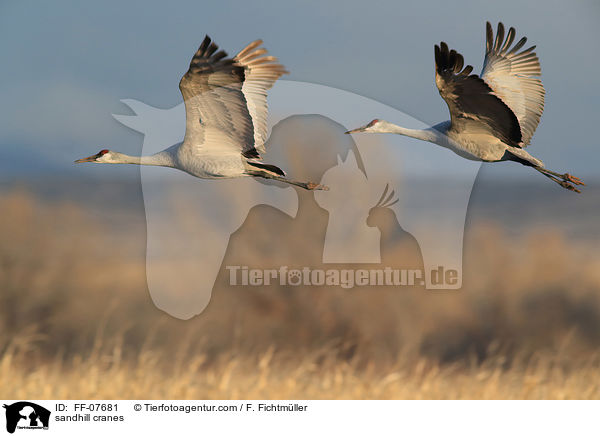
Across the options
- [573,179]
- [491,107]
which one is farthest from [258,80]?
[573,179]

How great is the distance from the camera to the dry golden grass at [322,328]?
6453 mm

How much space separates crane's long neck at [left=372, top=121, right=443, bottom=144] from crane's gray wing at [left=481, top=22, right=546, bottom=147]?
0.96m

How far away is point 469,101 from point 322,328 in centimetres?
601

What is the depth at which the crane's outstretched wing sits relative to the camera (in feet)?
20.8

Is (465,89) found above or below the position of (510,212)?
above

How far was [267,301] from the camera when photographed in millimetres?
12227

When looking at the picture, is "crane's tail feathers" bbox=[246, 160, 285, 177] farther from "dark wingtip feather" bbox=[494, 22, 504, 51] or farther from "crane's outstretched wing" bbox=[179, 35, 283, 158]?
"dark wingtip feather" bbox=[494, 22, 504, 51]

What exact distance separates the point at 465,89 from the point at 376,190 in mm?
2940

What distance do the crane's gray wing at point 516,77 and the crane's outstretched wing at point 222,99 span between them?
2.83m

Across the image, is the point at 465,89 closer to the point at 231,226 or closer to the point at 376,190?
the point at 376,190

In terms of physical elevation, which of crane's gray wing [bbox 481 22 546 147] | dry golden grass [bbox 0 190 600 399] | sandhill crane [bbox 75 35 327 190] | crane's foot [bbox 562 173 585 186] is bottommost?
dry golden grass [bbox 0 190 600 399]
